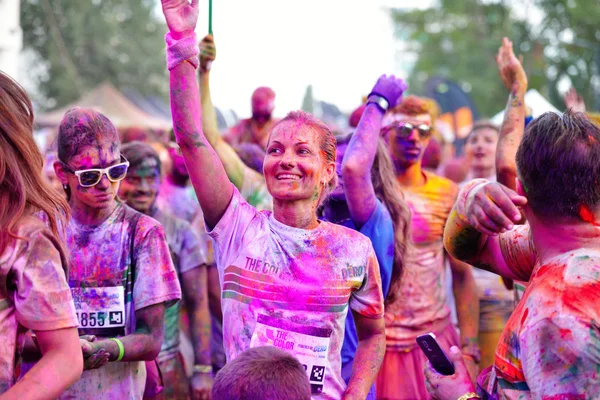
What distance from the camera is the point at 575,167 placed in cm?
211

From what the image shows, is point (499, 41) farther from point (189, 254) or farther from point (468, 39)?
point (189, 254)

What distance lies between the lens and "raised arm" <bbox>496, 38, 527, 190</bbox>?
3.84 meters

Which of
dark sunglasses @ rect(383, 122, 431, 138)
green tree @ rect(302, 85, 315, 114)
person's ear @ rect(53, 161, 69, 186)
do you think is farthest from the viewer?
green tree @ rect(302, 85, 315, 114)

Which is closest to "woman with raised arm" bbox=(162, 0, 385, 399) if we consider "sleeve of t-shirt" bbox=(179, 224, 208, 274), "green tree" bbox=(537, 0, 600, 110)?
"sleeve of t-shirt" bbox=(179, 224, 208, 274)

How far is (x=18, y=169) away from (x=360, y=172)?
181 cm

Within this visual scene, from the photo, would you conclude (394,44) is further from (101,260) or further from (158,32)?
(101,260)

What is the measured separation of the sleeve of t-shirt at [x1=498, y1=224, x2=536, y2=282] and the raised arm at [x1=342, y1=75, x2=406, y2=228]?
115cm

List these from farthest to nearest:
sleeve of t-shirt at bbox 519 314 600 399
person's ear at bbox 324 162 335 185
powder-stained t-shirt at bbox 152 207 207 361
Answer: powder-stained t-shirt at bbox 152 207 207 361 → person's ear at bbox 324 162 335 185 → sleeve of t-shirt at bbox 519 314 600 399

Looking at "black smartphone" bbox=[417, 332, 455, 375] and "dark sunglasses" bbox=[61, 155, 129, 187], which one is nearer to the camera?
"black smartphone" bbox=[417, 332, 455, 375]

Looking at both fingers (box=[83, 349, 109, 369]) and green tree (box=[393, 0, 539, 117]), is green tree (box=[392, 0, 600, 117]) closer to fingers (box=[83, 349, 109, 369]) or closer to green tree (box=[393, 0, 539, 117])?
green tree (box=[393, 0, 539, 117])

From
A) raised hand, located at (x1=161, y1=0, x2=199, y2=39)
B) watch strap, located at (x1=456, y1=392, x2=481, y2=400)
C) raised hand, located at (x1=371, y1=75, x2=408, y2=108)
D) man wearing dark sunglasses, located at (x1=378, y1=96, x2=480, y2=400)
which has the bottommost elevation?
man wearing dark sunglasses, located at (x1=378, y1=96, x2=480, y2=400)

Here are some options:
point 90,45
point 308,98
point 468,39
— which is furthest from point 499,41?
point 308,98

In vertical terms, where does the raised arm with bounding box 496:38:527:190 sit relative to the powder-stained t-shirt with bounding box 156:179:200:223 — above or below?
above

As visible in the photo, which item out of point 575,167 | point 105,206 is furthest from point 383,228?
point 575,167
